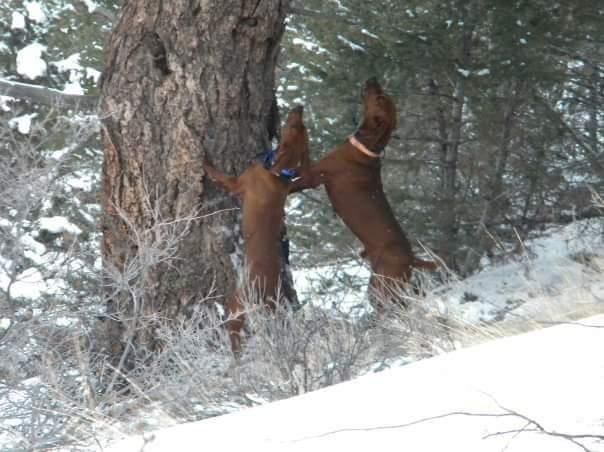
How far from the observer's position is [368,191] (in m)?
7.29

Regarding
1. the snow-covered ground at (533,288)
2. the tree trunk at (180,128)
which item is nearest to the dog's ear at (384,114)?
the tree trunk at (180,128)

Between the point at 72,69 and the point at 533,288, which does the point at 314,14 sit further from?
the point at 72,69

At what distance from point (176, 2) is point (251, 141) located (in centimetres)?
113

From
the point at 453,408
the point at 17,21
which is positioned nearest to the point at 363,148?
the point at 453,408

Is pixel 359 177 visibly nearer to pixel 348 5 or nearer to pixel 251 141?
pixel 251 141

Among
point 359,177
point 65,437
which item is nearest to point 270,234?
point 359,177

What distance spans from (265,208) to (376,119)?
3.50 feet

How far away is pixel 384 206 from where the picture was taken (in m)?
7.37

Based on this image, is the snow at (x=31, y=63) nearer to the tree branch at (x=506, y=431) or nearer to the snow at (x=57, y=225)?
the snow at (x=57, y=225)

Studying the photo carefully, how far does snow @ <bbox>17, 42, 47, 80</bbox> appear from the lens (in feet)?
39.9

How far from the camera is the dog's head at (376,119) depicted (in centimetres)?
714

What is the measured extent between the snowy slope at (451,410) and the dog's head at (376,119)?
381 cm

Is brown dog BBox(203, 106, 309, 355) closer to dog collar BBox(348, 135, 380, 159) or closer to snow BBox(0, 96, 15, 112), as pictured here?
dog collar BBox(348, 135, 380, 159)

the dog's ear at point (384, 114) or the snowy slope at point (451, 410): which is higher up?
the dog's ear at point (384, 114)
